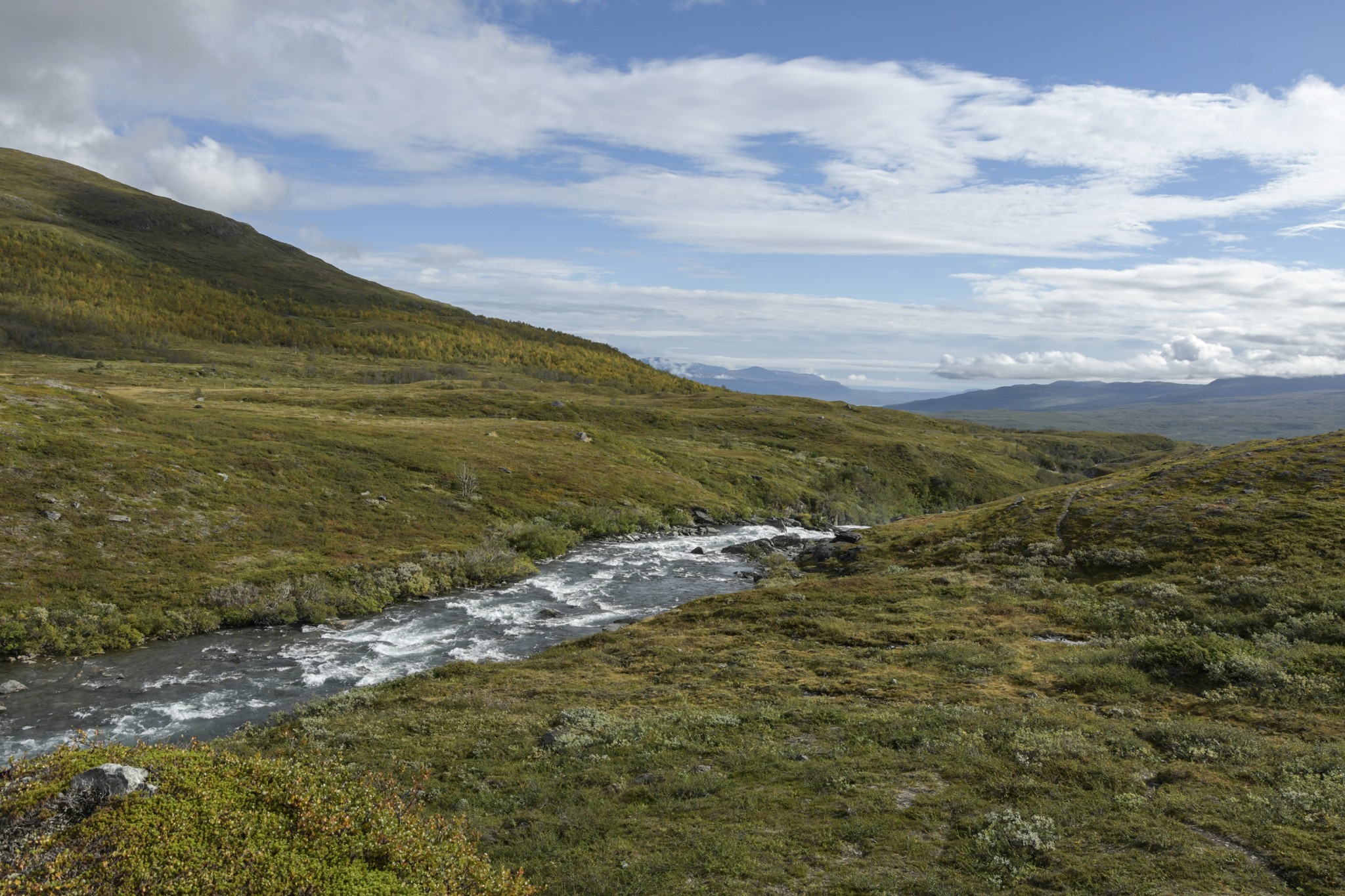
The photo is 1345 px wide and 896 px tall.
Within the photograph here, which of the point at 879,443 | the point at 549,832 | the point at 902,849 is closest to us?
the point at 902,849

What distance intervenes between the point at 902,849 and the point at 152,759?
476 inches

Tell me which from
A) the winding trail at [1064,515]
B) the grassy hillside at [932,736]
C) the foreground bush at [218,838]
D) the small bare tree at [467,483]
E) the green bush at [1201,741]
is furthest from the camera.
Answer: the small bare tree at [467,483]

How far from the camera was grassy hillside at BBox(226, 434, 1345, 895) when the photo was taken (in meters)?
11.2

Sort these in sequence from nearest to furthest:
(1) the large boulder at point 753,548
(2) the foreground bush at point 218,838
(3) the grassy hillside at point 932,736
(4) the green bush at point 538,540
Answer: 1. (2) the foreground bush at point 218,838
2. (3) the grassy hillside at point 932,736
3. (4) the green bush at point 538,540
4. (1) the large boulder at point 753,548

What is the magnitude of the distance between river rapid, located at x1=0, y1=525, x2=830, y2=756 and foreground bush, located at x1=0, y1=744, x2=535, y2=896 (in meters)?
12.4

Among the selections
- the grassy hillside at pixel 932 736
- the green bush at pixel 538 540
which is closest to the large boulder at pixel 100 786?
the grassy hillside at pixel 932 736

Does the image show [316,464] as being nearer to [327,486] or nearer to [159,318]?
[327,486]

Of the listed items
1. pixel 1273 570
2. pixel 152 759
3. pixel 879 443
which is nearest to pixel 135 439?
pixel 152 759

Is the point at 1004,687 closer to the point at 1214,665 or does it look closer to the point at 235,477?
the point at 1214,665

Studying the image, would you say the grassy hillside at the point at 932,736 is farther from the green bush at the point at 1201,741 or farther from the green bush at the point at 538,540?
the green bush at the point at 538,540

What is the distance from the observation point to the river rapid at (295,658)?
21.7 metres

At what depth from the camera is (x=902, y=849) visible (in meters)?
11.7

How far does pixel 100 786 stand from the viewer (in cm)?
927

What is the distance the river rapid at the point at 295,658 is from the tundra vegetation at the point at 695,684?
7.24 feet
